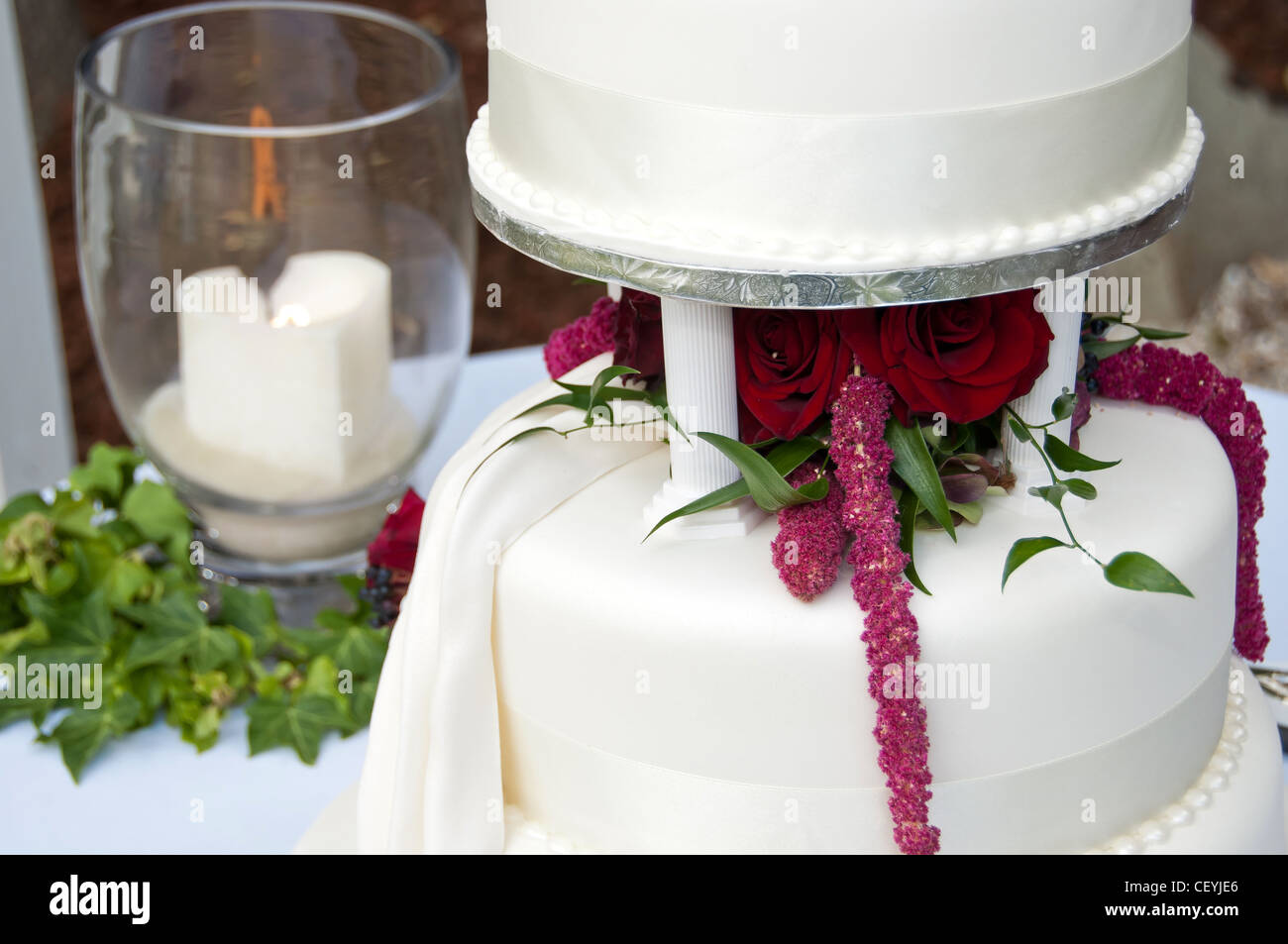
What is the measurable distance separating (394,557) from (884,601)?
0.58m

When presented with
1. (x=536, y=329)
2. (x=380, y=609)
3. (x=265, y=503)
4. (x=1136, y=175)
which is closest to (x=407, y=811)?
(x=380, y=609)

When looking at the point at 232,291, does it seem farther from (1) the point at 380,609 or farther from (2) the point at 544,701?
(2) the point at 544,701

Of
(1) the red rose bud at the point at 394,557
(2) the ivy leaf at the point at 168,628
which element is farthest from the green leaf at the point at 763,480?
(2) the ivy leaf at the point at 168,628

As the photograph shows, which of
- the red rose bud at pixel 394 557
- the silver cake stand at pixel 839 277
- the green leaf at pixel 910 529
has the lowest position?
the red rose bud at pixel 394 557

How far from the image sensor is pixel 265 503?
1605 mm

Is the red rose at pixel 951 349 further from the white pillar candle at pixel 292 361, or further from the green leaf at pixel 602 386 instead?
the white pillar candle at pixel 292 361

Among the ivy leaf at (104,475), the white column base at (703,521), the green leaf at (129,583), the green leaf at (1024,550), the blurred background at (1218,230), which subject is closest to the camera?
the green leaf at (1024,550)

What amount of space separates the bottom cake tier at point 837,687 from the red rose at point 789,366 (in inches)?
4.0

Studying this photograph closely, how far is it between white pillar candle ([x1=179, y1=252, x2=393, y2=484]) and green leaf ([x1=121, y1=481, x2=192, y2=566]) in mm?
99

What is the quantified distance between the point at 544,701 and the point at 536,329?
2778 millimetres

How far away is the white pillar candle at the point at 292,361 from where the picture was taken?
1.52m

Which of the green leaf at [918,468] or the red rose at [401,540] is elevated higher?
the green leaf at [918,468]

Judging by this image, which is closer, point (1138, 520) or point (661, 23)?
point (661, 23)

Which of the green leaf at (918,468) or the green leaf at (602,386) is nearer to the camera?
the green leaf at (918,468)
